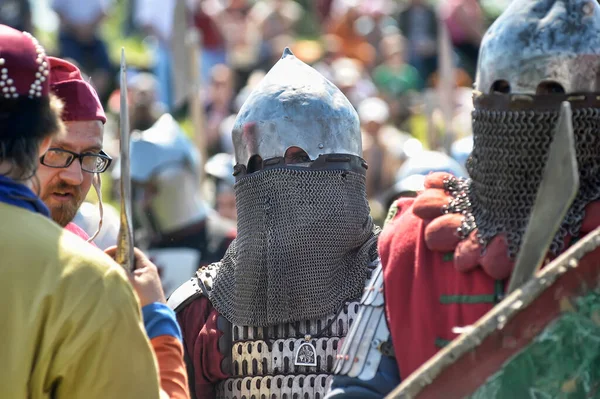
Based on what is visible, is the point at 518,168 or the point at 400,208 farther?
the point at 400,208

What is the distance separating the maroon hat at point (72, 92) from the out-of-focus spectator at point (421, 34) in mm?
10610

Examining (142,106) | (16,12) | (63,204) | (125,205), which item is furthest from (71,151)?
(16,12)

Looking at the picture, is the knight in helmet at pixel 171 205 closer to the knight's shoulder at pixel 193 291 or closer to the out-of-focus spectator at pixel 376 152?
the out-of-focus spectator at pixel 376 152

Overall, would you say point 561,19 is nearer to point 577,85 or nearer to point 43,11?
point 577,85

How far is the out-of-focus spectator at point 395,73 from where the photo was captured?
1495 centimetres

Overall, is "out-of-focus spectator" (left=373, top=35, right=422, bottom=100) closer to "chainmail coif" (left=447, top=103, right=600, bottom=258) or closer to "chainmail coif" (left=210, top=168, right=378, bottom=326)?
"chainmail coif" (left=210, top=168, right=378, bottom=326)

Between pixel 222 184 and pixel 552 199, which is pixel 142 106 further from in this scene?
pixel 552 199

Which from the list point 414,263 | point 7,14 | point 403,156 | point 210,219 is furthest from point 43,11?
point 414,263

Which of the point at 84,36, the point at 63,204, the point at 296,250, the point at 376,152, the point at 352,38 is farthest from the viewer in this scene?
the point at 352,38

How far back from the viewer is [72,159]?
4797mm

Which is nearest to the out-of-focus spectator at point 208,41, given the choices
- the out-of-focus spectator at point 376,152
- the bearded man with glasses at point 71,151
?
the out-of-focus spectator at point 376,152

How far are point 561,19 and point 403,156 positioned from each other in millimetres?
8238

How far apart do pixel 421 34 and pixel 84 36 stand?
389 cm

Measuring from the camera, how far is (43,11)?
14.6 m
